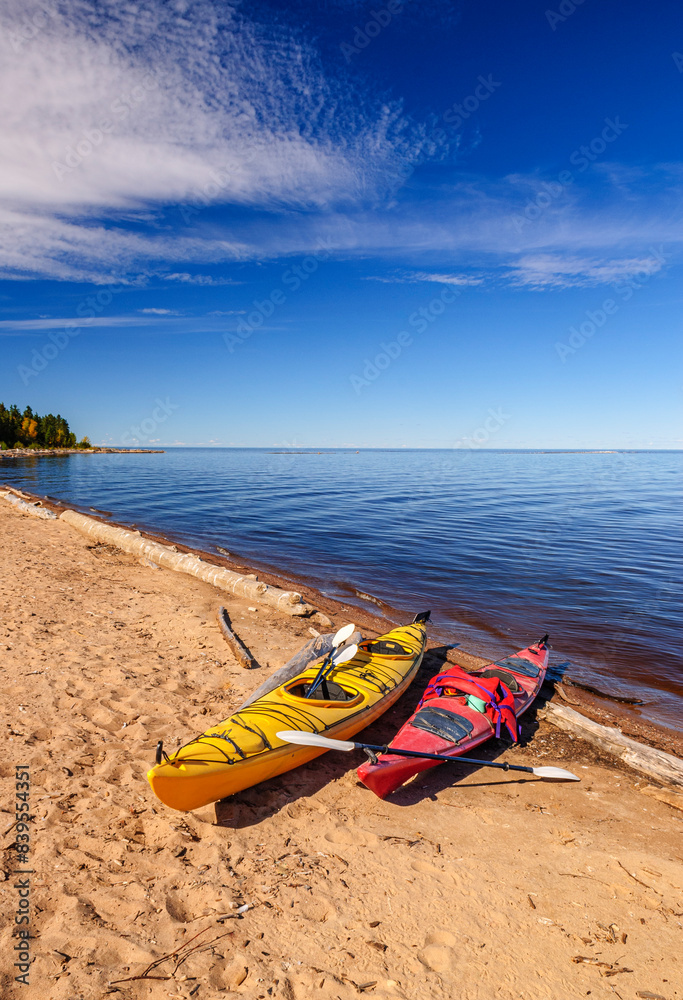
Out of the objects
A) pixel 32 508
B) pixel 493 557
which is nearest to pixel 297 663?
pixel 493 557

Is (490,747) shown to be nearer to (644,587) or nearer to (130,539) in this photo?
(644,587)

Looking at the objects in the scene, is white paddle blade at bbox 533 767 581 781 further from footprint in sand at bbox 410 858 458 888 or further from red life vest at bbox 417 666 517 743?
footprint in sand at bbox 410 858 458 888

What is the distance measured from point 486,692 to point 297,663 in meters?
3.11

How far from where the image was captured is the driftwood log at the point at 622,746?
19.8ft

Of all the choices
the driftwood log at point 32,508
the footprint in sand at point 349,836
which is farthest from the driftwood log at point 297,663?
the driftwood log at point 32,508

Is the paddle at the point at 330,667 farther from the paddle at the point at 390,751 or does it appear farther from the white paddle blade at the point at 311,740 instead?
the white paddle blade at the point at 311,740

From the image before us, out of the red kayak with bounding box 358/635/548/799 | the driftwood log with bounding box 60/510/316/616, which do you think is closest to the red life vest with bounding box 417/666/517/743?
the red kayak with bounding box 358/635/548/799

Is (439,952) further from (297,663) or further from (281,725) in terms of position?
(297,663)

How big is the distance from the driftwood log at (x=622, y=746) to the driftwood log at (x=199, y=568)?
5.93m

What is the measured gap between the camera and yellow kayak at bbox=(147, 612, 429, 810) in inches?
189

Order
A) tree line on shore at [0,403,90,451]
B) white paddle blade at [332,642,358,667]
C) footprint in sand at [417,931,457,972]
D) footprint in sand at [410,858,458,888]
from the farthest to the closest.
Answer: tree line on shore at [0,403,90,451] → white paddle blade at [332,642,358,667] → footprint in sand at [410,858,458,888] → footprint in sand at [417,931,457,972]

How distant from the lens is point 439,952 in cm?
376

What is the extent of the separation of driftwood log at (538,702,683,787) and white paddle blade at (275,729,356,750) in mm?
3877

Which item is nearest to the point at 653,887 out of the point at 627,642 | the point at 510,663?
the point at 510,663
